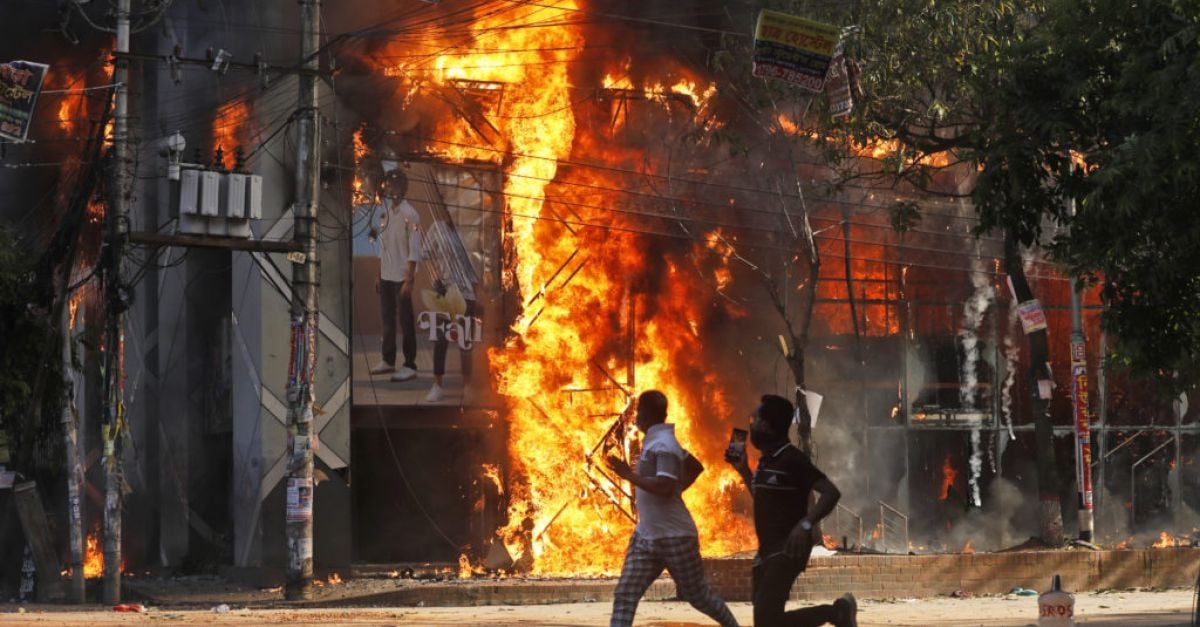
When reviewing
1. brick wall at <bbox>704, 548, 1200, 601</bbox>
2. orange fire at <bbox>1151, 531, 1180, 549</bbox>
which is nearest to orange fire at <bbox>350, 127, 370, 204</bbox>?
brick wall at <bbox>704, 548, 1200, 601</bbox>

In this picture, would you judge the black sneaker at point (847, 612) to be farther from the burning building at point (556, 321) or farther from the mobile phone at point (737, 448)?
the burning building at point (556, 321)

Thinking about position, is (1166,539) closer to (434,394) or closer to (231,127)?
(434,394)

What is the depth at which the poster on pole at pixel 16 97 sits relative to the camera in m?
19.8

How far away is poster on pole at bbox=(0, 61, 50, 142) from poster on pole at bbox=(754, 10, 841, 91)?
9091mm

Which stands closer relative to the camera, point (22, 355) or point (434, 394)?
point (22, 355)

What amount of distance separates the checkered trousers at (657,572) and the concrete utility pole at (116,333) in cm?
1172

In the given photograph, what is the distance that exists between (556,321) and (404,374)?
2.70 meters

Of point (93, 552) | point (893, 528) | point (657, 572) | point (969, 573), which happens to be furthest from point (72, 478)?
point (893, 528)

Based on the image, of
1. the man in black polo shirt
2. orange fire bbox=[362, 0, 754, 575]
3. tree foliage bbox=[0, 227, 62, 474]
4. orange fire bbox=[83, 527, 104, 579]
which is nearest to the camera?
the man in black polo shirt

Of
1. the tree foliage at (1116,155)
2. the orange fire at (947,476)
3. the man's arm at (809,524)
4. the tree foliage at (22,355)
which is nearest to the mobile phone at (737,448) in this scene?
the man's arm at (809,524)

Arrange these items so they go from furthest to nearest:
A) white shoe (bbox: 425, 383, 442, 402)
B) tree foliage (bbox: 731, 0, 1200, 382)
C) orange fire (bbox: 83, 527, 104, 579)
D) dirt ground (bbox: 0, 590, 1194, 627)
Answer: orange fire (bbox: 83, 527, 104, 579)
white shoe (bbox: 425, 383, 442, 402)
dirt ground (bbox: 0, 590, 1194, 627)
tree foliage (bbox: 731, 0, 1200, 382)

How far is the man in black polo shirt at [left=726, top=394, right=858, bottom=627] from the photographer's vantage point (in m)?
9.43

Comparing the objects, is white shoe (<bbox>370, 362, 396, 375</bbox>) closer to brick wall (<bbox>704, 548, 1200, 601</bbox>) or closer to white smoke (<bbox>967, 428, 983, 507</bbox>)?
brick wall (<bbox>704, 548, 1200, 601</bbox>)

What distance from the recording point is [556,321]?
25.7 meters
